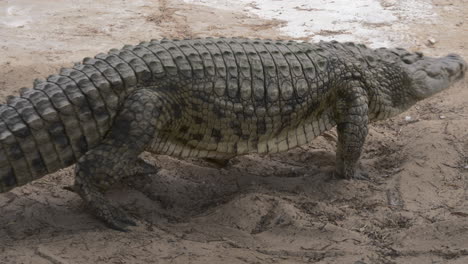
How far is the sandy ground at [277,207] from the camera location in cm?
399

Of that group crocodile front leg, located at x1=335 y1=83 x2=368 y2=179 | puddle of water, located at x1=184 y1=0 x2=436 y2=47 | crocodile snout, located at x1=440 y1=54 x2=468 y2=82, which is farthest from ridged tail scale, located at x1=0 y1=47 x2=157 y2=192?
puddle of water, located at x1=184 y1=0 x2=436 y2=47

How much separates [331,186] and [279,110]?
0.89 m

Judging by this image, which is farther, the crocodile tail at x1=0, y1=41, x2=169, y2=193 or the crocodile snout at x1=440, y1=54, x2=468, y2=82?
the crocodile snout at x1=440, y1=54, x2=468, y2=82

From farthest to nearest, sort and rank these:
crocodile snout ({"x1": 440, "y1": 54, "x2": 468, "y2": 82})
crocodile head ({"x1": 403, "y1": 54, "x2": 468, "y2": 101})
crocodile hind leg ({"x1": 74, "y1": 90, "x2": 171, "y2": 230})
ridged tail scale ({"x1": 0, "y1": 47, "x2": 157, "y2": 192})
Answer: crocodile snout ({"x1": 440, "y1": 54, "x2": 468, "y2": 82}) → crocodile head ({"x1": 403, "y1": 54, "x2": 468, "y2": 101}) → crocodile hind leg ({"x1": 74, "y1": 90, "x2": 171, "y2": 230}) → ridged tail scale ({"x1": 0, "y1": 47, "x2": 157, "y2": 192})

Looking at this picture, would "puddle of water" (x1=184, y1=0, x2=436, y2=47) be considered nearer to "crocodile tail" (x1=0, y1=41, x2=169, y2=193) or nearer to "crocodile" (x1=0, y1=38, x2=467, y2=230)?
"crocodile" (x1=0, y1=38, x2=467, y2=230)

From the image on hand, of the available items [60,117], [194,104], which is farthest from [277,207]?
[60,117]

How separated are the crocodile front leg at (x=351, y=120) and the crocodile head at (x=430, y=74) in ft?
2.20

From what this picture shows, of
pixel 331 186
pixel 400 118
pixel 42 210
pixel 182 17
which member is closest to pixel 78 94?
pixel 42 210

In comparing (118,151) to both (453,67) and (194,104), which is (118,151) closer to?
(194,104)

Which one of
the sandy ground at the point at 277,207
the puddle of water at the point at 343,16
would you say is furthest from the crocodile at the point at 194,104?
the puddle of water at the point at 343,16

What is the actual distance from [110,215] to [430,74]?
330 centimetres

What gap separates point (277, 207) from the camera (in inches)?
183

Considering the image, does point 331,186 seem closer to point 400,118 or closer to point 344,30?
point 400,118

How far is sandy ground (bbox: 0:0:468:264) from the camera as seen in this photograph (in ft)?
13.1
